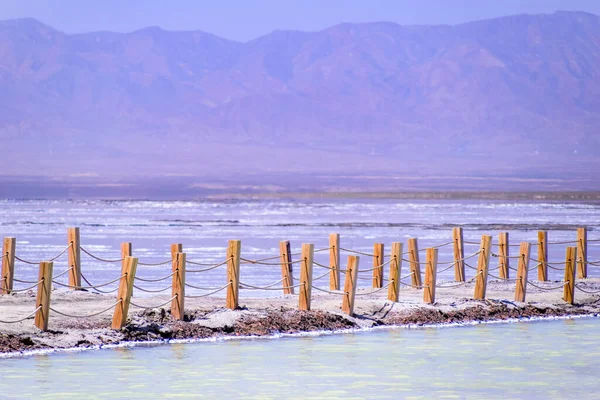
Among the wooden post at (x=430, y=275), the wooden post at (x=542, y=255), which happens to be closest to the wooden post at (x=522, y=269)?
the wooden post at (x=430, y=275)

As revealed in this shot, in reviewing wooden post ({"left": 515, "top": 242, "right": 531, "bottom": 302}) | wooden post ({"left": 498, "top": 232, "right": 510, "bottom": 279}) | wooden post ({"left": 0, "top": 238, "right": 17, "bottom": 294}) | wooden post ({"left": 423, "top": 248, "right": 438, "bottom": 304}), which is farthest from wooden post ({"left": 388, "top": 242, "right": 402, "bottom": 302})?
wooden post ({"left": 0, "top": 238, "right": 17, "bottom": 294})

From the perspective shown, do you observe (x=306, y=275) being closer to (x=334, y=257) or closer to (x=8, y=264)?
(x=334, y=257)

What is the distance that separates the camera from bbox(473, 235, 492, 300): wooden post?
51.9ft

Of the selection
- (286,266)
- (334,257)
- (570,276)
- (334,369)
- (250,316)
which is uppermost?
(334,257)

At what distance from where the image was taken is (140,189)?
450ft

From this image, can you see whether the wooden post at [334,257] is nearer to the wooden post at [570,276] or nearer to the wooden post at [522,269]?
the wooden post at [522,269]

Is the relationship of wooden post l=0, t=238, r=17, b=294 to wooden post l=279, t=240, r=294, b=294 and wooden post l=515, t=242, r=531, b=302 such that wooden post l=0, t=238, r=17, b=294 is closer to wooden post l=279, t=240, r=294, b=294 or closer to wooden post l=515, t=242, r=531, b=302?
wooden post l=279, t=240, r=294, b=294

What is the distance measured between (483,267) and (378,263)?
1543 mm

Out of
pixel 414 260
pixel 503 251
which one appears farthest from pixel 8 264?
pixel 503 251

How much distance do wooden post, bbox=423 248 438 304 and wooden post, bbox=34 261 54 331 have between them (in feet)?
15.6

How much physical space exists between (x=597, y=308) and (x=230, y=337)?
5.34 m

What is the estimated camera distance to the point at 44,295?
12023 millimetres

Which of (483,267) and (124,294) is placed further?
(483,267)

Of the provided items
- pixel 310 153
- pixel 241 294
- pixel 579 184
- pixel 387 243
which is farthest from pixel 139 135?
pixel 241 294
